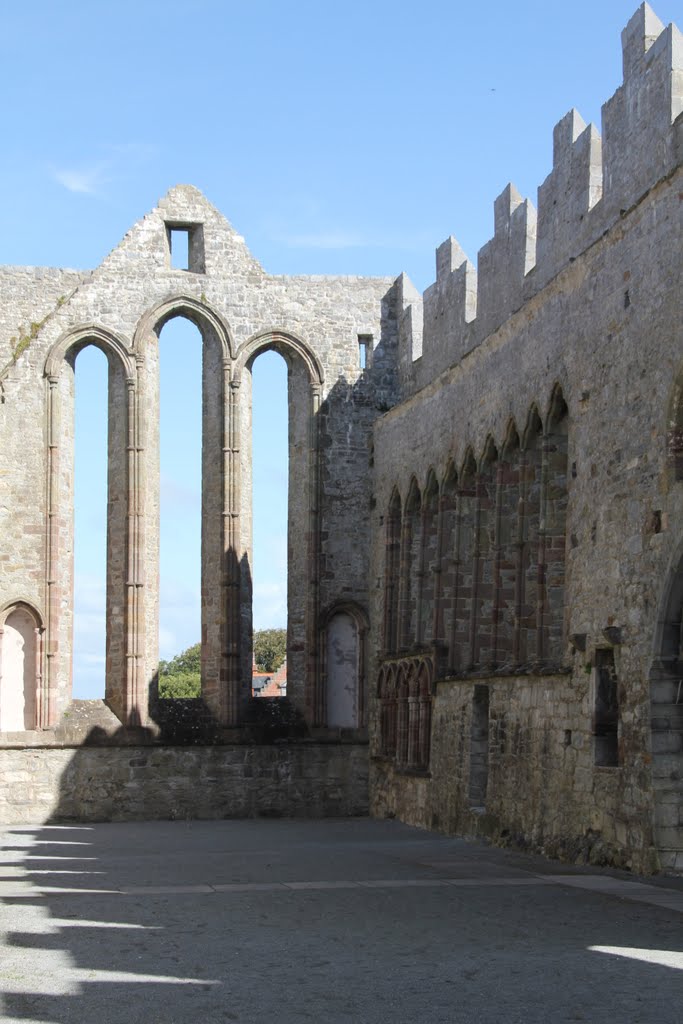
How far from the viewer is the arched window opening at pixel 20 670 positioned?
23.2m

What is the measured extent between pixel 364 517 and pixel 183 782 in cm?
475

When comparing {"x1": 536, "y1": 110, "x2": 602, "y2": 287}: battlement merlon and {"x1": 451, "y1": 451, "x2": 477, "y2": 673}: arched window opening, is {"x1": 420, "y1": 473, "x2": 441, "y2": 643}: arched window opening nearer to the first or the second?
{"x1": 451, "y1": 451, "x2": 477, "y2": 673}: arched window opening

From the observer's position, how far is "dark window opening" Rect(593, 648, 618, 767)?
563 inches

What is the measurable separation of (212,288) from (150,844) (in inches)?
388

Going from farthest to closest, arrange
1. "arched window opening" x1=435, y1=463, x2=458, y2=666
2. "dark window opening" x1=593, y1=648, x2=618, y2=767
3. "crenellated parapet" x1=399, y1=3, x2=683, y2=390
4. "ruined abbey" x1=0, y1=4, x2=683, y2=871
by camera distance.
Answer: "arched window opening" x1=435, y1=463, x2=458, y2=666, "ruined abbey" x1=0, y1=4, x2=683, y2=871, "crenellated parapet" x1=399, y1=3, x2=683, y2=390, "dark window opening" x1=593, y1=648, x2=618, y2=767

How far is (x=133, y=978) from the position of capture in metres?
7.53

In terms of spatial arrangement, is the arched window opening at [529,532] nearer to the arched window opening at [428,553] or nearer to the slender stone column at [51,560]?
the arched window opening at [428,553]

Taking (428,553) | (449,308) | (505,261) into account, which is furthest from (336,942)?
(449,308)

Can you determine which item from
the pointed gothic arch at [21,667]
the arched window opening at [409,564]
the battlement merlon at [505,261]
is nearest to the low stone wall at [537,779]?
the arched window opening at [409,564]

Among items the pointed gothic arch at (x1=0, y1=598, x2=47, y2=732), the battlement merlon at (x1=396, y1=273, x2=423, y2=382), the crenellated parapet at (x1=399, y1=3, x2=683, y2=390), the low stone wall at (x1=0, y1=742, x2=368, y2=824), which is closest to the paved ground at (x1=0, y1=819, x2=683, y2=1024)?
the crenellated parapet at (x1=399, y1=3, x2=683, y2=390)

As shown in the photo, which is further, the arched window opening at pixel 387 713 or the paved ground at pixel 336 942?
the arched window opening at pixel 387 713

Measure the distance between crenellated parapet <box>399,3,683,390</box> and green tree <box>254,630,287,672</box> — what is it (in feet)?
145

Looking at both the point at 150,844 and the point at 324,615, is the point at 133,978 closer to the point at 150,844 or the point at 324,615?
the point at 150,844

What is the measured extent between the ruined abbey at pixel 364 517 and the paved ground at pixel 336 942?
3186mm
